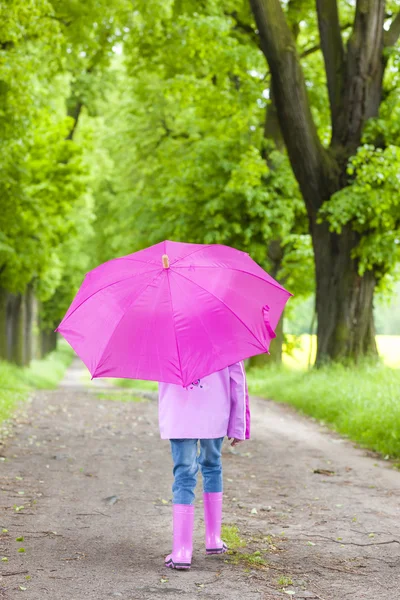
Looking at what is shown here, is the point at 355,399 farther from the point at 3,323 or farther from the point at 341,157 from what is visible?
the point at 3,323

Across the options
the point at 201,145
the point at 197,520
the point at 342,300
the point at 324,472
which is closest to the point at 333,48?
the point at 342,300

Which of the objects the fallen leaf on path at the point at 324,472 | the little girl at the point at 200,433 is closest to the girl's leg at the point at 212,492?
the little girl at the point at 200,433

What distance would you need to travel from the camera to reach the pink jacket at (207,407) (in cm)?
506

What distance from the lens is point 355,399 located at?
39.5 feet

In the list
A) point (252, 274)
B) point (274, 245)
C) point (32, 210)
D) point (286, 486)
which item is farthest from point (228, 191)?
point (252, 274)

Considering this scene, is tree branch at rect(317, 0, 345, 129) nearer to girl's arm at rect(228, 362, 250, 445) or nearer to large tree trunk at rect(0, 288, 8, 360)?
girl's arm at rect(228, 362, 250, 445)

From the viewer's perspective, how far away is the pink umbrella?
4.81 meters

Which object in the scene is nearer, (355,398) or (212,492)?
(212,492)

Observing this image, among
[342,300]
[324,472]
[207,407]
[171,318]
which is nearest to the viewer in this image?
[171,318]

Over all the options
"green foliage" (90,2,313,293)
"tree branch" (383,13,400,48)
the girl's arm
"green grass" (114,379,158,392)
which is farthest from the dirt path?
"green grass" (114,379,158,392)

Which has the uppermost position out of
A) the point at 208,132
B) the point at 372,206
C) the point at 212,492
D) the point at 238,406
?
the point at 208,132

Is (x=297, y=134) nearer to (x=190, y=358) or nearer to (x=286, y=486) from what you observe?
(x=286, y=486)

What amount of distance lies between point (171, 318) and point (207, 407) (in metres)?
0.62

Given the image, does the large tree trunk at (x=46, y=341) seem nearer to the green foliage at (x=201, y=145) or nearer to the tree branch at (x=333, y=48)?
the green foliage at (x=201, y=145)
